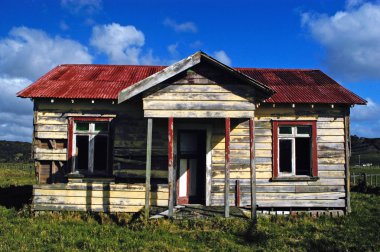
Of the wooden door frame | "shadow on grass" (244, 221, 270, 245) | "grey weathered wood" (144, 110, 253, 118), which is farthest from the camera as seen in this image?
the wooden door frame

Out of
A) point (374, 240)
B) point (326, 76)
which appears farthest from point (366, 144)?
point (374, 240)

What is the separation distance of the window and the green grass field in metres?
1.96

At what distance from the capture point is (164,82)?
10.5m

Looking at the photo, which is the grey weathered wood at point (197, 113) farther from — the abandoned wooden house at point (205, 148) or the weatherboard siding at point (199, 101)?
the abandoned wooden house at point (205, 148)

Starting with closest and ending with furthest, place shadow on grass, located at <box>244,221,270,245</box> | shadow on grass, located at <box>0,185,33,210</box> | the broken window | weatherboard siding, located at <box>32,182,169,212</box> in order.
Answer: shadow on grass, located at <box>244,221,270,245</box>, weatherboard siding, located at <box>32,182,169,212</box>, the broken window, shadow on grass, located at <box>0,185,33,210</box>

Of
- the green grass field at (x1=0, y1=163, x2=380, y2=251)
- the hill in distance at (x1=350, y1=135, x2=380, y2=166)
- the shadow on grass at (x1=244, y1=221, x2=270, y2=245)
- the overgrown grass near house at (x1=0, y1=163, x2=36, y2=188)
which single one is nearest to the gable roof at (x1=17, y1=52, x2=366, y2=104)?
the green grass field at (x1=0, y1=163, x2=380, y2=251)

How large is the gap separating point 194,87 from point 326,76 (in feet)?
20.9

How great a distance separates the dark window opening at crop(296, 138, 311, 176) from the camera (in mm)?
12477

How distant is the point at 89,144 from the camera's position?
1237 cm

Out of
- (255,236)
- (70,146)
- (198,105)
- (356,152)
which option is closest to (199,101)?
(198,105)

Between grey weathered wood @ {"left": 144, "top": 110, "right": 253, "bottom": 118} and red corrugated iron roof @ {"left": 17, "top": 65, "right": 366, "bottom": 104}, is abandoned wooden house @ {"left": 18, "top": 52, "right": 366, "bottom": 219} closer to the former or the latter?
red corrugated iron roof @ {"left": 17, "top": 65, "right": 366, "bottom": 104}

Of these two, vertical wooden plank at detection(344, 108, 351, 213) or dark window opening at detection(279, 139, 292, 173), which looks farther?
dark window opening at detection(279, 139, 292, 173)

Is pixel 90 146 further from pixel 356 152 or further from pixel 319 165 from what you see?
pixel 356 152

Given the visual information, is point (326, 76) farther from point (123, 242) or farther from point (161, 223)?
point (123, 242)
